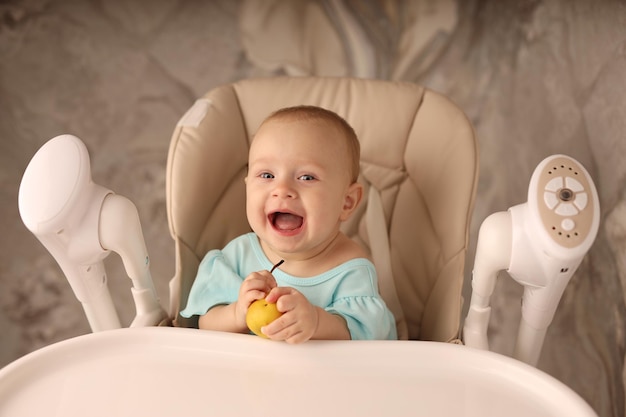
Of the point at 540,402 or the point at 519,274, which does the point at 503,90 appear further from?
the point at 540,402

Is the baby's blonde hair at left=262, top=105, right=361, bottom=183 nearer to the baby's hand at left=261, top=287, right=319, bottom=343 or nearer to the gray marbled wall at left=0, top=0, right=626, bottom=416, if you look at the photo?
the baby's hand at left=261, top=287, right=319, bottom=343

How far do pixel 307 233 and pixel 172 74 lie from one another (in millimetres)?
1381

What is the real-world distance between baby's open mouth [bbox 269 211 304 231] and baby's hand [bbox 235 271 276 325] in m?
0.12

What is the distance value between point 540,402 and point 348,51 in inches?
62.1

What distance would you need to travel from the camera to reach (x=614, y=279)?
1.37 meters

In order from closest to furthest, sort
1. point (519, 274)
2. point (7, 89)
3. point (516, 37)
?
1. point (519, 274)
2. point (516, 37)
3. point (7, 89)

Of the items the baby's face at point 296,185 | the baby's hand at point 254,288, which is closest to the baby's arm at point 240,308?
the baby's hand at point 254,288

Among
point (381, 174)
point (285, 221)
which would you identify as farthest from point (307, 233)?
point (381, 174)

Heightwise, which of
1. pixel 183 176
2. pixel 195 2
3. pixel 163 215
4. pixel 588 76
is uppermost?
pixel 195 2

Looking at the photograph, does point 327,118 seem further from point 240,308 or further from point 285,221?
point 240,308

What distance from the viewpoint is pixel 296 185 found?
1.05 meters

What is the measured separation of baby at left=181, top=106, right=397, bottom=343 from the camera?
1.04m

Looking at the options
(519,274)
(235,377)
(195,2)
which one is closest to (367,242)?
(519,274)

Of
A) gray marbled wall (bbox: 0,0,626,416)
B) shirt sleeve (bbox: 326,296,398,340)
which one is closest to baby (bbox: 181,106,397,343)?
shirt sleeve (bbox: 326,296,398,340)
